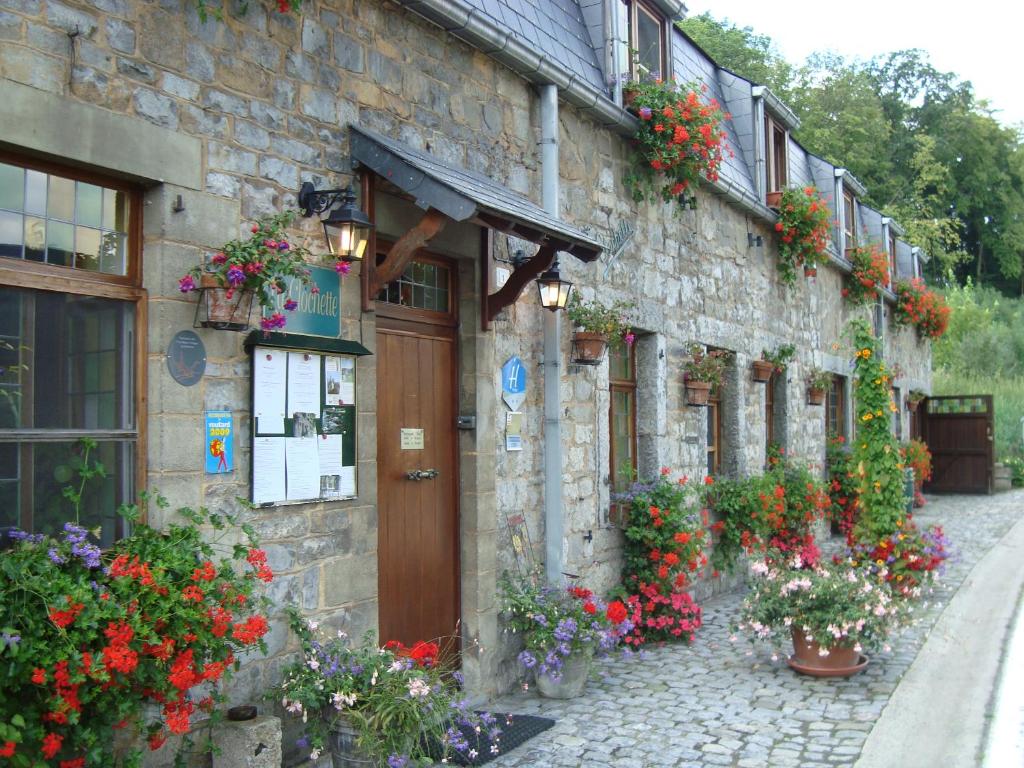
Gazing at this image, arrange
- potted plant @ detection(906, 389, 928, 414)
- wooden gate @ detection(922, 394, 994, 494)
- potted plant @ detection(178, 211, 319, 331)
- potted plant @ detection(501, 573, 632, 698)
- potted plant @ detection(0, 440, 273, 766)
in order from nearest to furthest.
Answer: potted plant @ detection(0, 440, 273, 766), potted plant @ detection(178, 211, 319, 331), potted plant @ detection(501, 573, 632, 698), potted plant @ detection(906, 389, 928, 414), wooden gate @ detection(922, 394, 994, 494)

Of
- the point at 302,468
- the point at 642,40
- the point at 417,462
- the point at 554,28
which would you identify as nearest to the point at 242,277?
the point at 302,468

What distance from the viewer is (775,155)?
1212cm

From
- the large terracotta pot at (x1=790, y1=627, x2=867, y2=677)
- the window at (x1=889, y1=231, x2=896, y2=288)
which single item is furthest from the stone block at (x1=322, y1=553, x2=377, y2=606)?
the window at (x1=889, y1=231, x2=896, y2=288)

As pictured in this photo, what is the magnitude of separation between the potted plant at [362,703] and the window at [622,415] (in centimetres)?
357

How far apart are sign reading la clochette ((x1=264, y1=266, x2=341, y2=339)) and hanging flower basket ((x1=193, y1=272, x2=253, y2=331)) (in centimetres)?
38

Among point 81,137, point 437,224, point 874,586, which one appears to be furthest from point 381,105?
point 874,586

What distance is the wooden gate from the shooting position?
2055 centimetres

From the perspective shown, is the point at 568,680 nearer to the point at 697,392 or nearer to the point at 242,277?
the point at 242,277

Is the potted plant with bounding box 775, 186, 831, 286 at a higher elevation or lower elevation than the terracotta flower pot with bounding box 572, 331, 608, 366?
higher

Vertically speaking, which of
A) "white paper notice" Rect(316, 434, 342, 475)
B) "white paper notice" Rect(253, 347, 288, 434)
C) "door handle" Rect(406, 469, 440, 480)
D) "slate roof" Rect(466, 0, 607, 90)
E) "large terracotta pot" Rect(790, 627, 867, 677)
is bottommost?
"large terracotta pot" Rect(790, 627, 867, 677)

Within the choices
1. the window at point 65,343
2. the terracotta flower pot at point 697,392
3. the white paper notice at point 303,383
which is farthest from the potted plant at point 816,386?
the window at point 65,343

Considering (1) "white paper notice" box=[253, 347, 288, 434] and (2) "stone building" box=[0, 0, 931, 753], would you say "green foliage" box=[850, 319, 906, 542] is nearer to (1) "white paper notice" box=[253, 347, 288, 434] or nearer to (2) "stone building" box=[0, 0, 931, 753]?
(2) "stone building" box=[0, 0, 931, 753]

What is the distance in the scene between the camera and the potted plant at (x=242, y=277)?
3.95 metres

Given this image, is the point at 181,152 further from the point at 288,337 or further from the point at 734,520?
the point at 734,520
